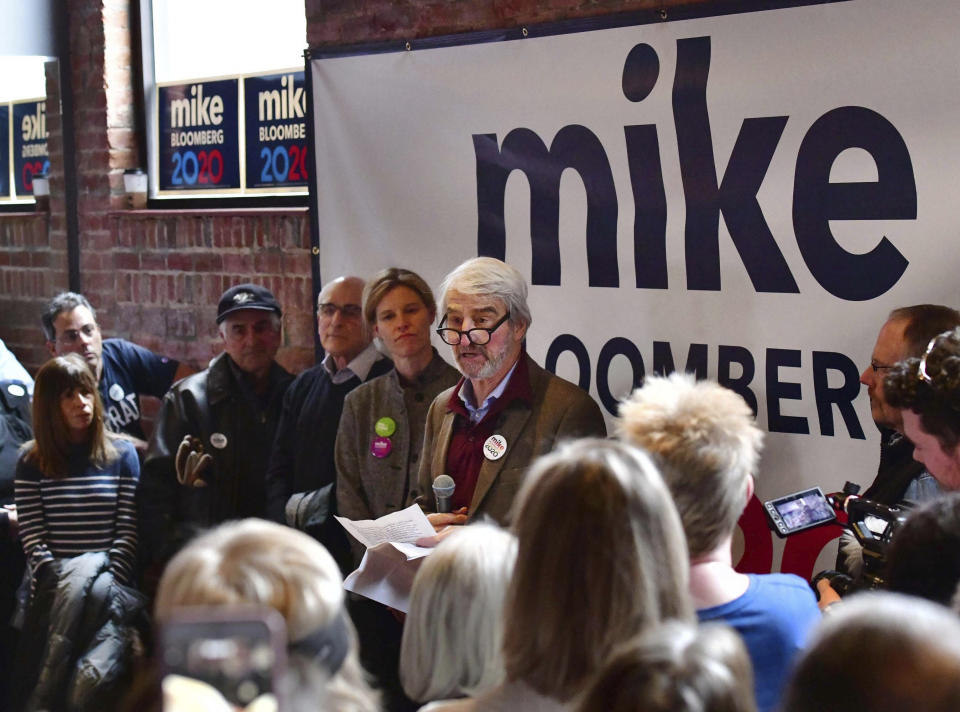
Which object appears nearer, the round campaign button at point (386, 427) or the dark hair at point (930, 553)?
the dark hair at point (930, 553)

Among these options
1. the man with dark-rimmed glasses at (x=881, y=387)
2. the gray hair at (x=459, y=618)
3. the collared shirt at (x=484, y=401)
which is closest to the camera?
the gray hair at (x=459, y=618)

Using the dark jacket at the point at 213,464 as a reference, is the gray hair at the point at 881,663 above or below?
above

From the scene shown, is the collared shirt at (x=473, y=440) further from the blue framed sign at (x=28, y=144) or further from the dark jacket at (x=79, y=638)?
the blue framed sign at (x=28, y=144)

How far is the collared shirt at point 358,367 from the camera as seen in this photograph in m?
3.47

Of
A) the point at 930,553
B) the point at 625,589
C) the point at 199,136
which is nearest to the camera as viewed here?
the point at 625,589

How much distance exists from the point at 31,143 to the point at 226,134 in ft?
4.87

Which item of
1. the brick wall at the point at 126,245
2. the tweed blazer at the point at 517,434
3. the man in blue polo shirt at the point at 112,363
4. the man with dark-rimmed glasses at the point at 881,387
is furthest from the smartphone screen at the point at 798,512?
the man in blue polo shirt at the point at 112,363

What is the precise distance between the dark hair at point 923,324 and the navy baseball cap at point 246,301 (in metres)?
2.08

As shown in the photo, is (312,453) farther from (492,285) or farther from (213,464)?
(492,285)

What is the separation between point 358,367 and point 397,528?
92 centimetres

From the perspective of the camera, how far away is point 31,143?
571 cm

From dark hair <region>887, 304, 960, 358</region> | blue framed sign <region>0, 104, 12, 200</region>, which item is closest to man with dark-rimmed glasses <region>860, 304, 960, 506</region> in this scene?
dark hair <region>887, 304, 960, 358</region>

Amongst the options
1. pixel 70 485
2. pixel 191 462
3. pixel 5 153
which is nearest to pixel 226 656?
pixel 191 462

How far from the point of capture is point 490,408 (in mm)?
2879
